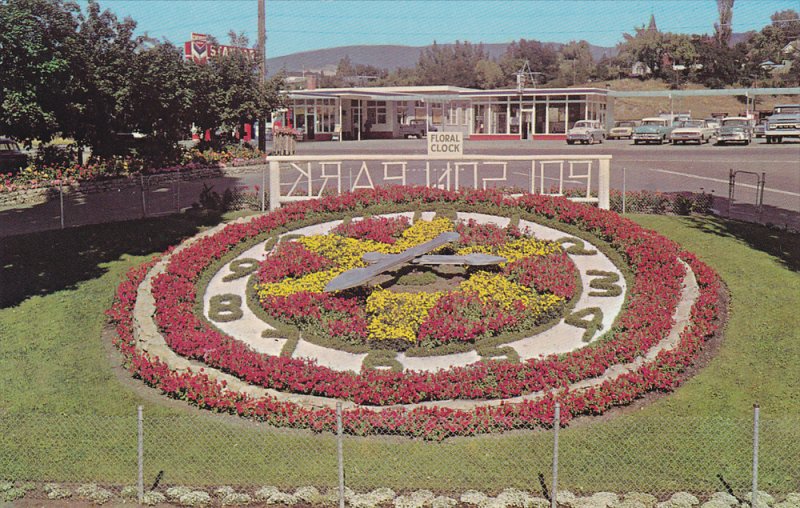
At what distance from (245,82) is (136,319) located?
85.0ft

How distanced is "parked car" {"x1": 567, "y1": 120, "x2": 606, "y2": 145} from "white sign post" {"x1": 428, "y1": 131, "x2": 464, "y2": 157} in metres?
41.5

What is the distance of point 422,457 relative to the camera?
9.52 metres

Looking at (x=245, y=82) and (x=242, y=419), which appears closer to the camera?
(x=242, y=419)

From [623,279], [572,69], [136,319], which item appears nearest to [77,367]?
[136,319]

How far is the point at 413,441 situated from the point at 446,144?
935cm

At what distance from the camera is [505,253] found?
15016mm

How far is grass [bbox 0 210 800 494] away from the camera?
903cm

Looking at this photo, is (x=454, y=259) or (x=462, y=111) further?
(x=462, y=111)

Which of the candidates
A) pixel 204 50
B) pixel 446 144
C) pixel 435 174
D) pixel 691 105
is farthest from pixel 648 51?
pixel 446 144

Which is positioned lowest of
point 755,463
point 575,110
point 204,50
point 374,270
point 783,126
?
point 755,463

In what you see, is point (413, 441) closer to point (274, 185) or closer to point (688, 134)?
point (274, 185)

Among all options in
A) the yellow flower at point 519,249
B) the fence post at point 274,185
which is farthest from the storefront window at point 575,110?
the yellow flower at point 519,249

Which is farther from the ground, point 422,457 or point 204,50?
point 204,50

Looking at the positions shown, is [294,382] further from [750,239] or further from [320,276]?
[750,239]
